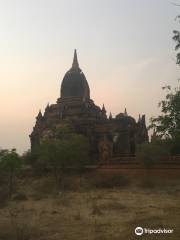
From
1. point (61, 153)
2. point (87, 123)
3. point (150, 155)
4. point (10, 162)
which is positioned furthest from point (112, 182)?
point (87, 123)

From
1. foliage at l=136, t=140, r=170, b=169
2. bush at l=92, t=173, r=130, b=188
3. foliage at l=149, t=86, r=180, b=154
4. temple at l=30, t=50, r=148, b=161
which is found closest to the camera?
foliage at l=149, t=86, r=180, b=154

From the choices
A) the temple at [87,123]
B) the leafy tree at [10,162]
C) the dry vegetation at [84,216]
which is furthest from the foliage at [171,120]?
the temple at [87,123]

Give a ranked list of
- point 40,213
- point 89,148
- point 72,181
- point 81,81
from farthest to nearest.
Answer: point 81,81 < point 89,148 < point 72,181 < point 40,213

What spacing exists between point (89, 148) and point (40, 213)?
24443 mm

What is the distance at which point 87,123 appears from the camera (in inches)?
1695

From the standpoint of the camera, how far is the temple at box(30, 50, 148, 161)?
137ft

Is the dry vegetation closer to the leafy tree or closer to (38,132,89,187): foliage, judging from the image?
the leafy tree

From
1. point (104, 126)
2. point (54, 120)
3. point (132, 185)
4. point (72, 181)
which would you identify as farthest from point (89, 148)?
point (132, 185)

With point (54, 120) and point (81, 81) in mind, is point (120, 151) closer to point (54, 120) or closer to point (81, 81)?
point (54, 120)

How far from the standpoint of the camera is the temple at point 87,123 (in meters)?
41.8

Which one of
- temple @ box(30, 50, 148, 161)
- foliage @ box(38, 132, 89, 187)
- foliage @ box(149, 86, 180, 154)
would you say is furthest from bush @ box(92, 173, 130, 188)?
foliage @ box(149, 86, 180, 154)

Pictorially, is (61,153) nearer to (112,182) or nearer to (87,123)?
(112,182)

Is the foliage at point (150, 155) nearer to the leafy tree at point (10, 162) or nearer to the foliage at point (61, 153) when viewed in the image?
the foliage at point (61, 153)

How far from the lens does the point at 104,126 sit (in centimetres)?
4294
